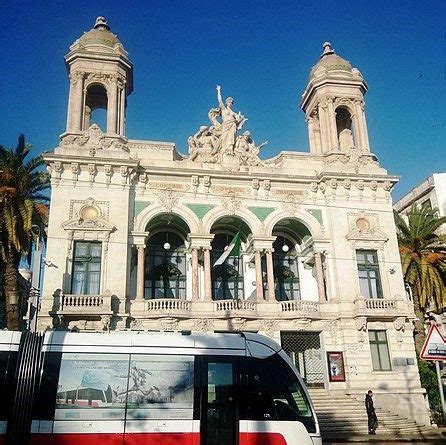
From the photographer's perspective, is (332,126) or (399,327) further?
(332,126)

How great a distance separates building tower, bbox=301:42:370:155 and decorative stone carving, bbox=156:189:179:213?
10.6 metres

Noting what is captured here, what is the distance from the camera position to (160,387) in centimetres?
1087

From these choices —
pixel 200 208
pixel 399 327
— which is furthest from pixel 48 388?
pixel 399 327

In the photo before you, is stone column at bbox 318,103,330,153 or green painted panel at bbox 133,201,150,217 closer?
green painted panel at bbox 133,201,150,217

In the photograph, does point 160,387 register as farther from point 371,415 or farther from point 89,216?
point 89,216

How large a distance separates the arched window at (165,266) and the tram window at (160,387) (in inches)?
687

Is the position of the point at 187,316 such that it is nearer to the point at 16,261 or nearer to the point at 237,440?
the point at 16,261

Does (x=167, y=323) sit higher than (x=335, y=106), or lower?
lower

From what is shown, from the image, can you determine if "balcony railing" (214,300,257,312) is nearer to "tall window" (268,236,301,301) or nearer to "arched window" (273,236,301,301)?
"tall window" (268,236,301,301)

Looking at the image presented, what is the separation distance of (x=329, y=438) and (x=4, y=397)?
1448cm

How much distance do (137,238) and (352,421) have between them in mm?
14619

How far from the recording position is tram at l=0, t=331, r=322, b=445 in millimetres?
10344

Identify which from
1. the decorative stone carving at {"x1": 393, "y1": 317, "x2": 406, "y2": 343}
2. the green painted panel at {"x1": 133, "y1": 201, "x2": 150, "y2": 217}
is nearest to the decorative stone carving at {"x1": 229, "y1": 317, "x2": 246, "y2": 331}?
the green painted panel at {"x1": 133, "y1": 201, "x2": 150, "y2": 217}

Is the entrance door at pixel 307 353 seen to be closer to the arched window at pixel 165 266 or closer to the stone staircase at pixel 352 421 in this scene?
the stone staircase at pixel 352 421
